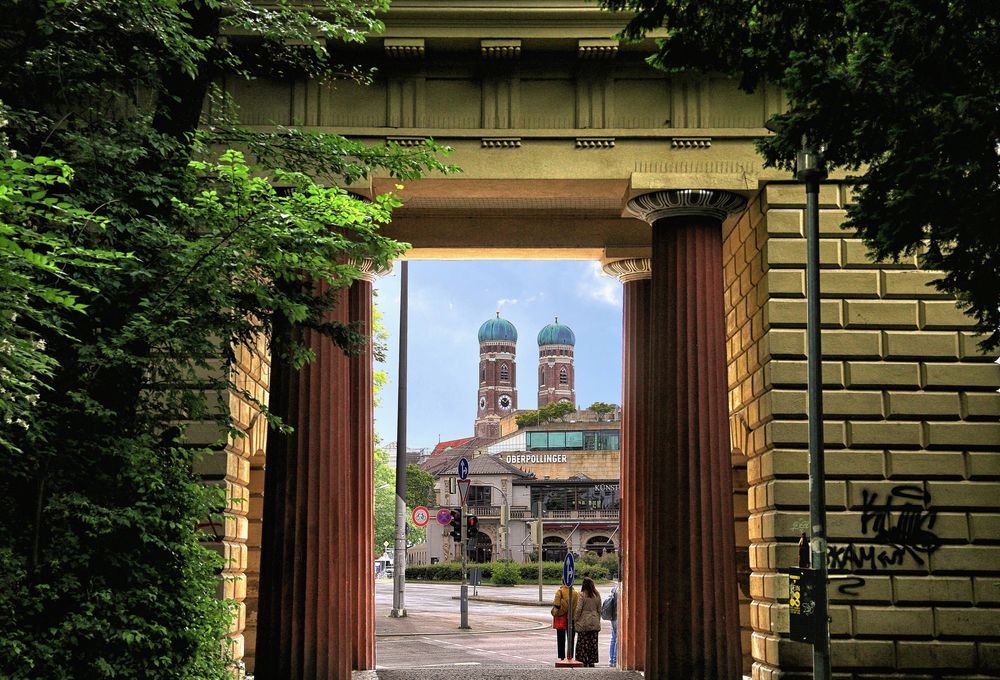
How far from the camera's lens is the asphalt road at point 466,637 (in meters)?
27.1

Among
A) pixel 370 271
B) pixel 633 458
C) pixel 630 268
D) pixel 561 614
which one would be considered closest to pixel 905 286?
pixel 630 268

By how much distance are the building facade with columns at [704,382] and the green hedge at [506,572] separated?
67.6m

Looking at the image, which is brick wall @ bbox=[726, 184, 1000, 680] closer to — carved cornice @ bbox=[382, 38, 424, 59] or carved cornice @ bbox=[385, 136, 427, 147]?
carved cornice @ bbox=[385, 136, 427, 147]

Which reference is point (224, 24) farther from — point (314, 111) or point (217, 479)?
point (217, 479)

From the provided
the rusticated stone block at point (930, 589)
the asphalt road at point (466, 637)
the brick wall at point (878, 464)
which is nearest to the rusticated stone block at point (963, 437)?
the brick wall at point (878, 464)

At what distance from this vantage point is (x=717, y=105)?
16906 mm

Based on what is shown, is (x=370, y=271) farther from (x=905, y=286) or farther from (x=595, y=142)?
(x=905, y=286)

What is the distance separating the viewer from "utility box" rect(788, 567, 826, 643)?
11.5 meters

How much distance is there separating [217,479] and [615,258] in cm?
884

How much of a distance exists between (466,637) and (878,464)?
23.7 m

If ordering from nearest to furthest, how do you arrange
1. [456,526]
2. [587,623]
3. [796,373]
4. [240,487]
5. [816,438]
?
[816,438] → [796,373] → [240,487] → [587,623] → [456,526]

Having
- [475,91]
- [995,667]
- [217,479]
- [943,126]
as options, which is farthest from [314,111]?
[995,667]

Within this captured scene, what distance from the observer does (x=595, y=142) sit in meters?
16.9

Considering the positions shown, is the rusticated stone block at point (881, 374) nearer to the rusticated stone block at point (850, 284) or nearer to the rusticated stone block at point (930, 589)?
the rusticated stone block at point (850, 284)
